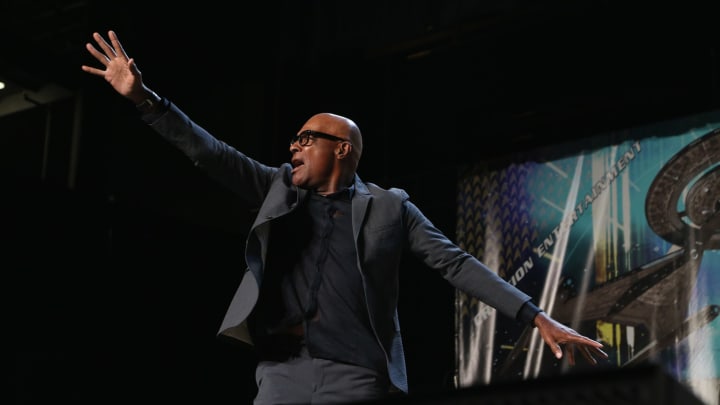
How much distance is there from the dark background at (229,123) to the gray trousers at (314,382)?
82.9 inches

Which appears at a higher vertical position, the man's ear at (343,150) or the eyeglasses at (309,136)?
the eyeglasses at (309,136)

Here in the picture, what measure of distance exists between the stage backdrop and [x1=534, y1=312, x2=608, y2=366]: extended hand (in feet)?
5.40

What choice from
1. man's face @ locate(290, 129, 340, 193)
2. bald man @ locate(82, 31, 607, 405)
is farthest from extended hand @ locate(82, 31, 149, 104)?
man's face @ locate(290, 129, 340, 193)

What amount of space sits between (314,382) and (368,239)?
0.44 metres

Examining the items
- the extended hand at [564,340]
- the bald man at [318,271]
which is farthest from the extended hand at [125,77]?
the extended hand at [564,340]

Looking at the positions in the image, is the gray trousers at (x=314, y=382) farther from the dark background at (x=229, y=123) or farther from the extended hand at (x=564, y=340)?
the dark background at (x=229, y=123)

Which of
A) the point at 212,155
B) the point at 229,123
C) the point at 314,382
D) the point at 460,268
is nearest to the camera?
the point at 314,382

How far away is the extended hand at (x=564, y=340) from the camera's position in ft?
8.30

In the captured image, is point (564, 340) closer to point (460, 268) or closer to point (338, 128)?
point (460, 268)

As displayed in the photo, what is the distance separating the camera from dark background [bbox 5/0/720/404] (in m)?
4.48

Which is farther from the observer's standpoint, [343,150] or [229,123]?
[229,123]

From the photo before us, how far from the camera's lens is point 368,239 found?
2.73m

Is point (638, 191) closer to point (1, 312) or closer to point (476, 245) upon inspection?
point (476, 245)

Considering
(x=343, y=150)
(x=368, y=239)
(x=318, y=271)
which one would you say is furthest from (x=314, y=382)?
(x=343, y=150)
